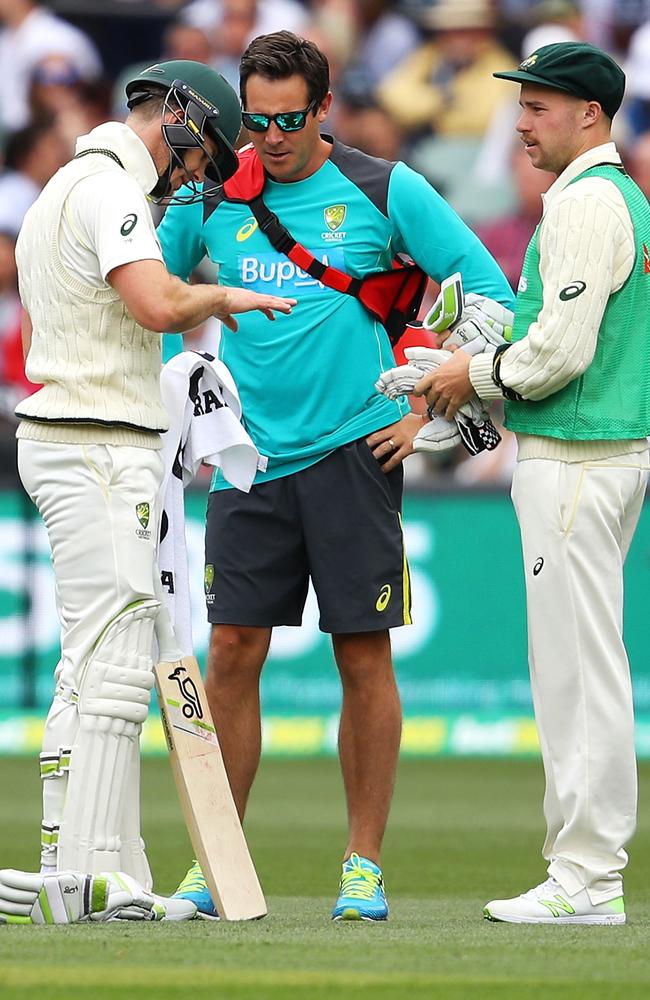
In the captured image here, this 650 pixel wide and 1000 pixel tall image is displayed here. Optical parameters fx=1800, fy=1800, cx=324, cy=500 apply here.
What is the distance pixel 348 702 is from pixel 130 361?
1.33 meters

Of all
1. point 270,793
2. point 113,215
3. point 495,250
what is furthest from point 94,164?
point 495,250

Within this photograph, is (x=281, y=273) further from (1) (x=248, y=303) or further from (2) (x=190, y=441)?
(1) (x=248, y=303)

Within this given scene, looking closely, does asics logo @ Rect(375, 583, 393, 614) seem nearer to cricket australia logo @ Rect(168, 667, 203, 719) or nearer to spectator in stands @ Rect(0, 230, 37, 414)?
cricket australia logo @ Rect(168, 667, 203, 719)

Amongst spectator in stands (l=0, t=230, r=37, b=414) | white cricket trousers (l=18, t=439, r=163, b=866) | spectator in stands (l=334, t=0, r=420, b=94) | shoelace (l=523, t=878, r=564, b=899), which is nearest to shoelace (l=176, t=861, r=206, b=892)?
white cricket trousers (l=18, t=439, r=163, b=866)

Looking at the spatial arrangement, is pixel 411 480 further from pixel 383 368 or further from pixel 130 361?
pixel 130 361

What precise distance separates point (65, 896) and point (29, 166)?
10.2 m

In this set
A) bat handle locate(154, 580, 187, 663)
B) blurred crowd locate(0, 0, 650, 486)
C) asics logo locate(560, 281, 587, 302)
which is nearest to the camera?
asics logo locate(560, 281, 587, 302)

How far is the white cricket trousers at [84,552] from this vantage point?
4.64m

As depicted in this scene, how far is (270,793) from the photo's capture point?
9.19 m

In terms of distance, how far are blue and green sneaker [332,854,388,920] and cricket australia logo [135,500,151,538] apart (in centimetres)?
119

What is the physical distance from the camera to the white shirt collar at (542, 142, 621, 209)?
4820mm

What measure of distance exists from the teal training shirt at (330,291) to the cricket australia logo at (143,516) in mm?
749

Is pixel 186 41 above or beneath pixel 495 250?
above

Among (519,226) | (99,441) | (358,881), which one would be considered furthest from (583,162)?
(519,226)
